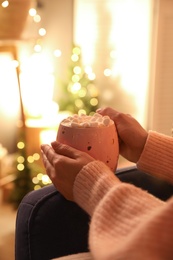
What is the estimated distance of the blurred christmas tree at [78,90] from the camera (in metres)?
2.69

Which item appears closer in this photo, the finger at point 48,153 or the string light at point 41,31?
the finger at point 48,153

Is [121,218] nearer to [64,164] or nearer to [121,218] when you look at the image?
[121,218]

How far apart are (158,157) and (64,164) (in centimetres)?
26

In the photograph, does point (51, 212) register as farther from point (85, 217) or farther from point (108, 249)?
point (108, 249)

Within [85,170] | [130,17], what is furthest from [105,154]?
[130,17]

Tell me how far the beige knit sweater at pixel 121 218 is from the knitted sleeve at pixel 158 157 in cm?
21

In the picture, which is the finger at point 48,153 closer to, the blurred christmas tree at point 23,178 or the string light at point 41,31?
the blurred christmas tree at point 23,178

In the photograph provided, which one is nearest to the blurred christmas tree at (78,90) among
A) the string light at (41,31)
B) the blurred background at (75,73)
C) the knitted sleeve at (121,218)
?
the blurred background at (75,73)

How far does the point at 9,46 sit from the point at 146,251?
1.76 m

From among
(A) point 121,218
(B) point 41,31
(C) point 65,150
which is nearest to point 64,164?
(C) point 65,150

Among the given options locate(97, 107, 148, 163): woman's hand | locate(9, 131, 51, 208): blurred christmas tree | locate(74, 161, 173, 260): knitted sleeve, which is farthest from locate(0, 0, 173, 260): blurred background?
locate(74, 161, 173, 260): knitted sleeve

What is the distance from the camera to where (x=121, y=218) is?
0.60 meters

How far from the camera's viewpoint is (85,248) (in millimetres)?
837

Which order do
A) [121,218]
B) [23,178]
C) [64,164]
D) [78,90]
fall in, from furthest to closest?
[78,90] < [23,178] < [64,164] < [121,218]
